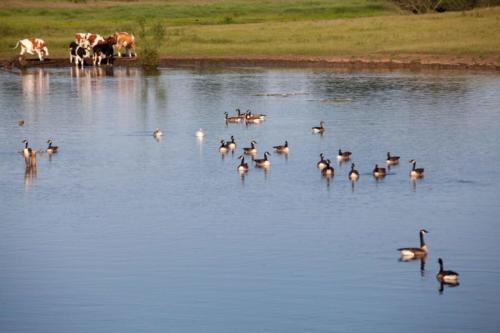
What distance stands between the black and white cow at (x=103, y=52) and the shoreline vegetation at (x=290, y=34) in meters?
1.00

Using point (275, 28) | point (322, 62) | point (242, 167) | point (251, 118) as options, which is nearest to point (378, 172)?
point (242, 167)

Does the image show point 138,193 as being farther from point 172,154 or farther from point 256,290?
point 256,290

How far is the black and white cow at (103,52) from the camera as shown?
61.5 m

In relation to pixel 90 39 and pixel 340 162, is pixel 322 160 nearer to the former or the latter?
pixel 340 162

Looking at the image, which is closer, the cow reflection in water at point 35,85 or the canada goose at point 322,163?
the canada goose at point 322,163

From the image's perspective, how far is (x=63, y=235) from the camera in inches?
976

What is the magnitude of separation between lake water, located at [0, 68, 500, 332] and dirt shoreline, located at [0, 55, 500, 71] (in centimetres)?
1160

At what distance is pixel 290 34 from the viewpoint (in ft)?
220

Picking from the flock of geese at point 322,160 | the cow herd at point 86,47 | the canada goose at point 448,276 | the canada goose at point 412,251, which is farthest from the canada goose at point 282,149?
the cow herd at point 86,47

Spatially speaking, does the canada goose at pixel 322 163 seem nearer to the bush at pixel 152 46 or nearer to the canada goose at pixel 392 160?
the canada goose at pixel 392 160

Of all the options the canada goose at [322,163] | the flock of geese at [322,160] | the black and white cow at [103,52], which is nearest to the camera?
the flock of geese at [322,160]

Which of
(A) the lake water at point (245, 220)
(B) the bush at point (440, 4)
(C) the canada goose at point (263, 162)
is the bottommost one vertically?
(A) the lake water at point (245, 220)

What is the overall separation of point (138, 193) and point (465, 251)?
347 inches

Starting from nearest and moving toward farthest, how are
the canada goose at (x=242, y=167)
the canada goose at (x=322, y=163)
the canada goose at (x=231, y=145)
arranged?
the canada goose at (x=322, y=163)
the canada goose at (x=242, y=167)
the canada goose at (x=231, y=145)
